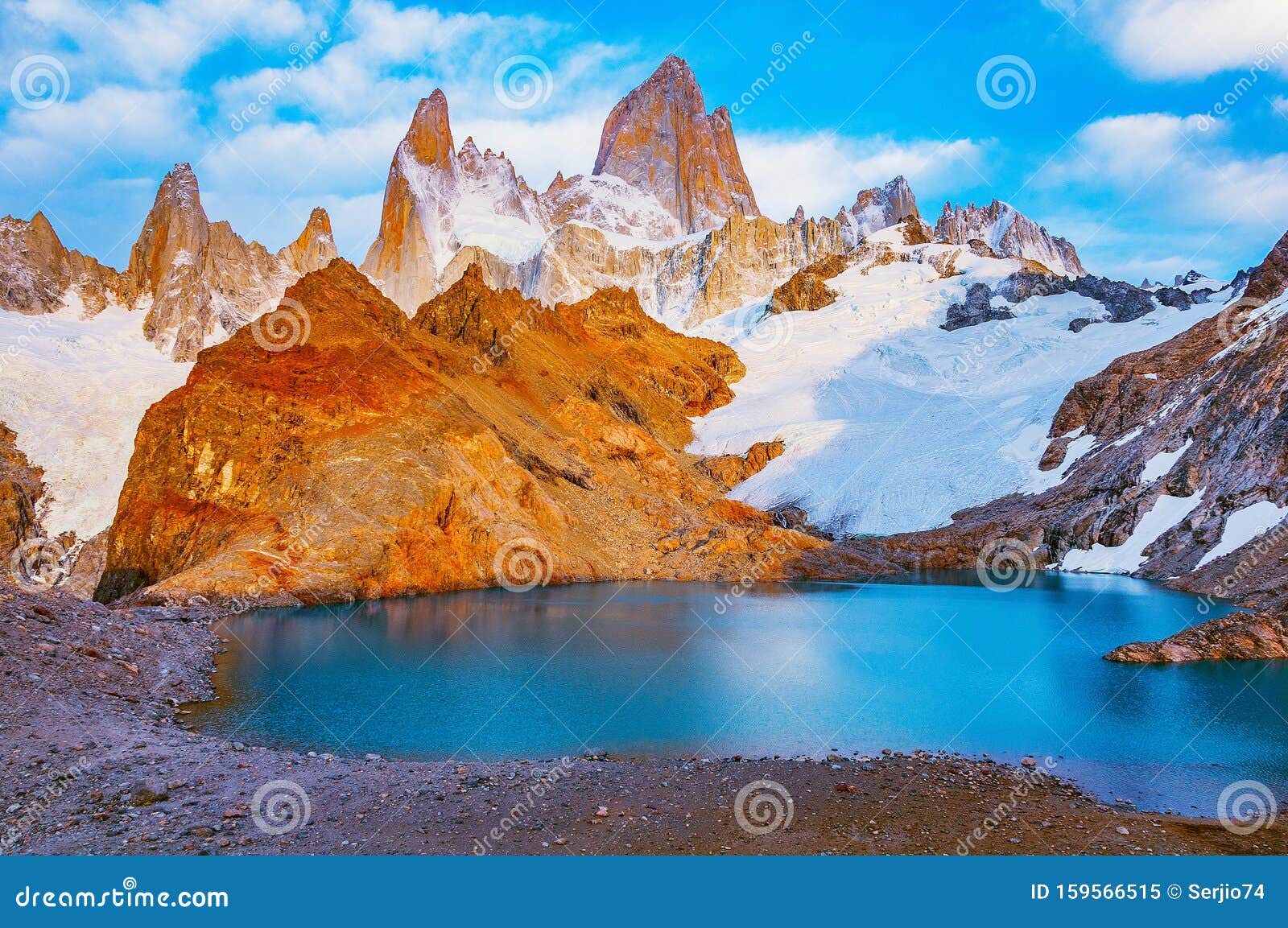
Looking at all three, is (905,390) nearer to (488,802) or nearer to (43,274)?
(488,802)

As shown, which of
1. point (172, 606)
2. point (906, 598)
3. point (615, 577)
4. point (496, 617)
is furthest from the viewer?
point (615, 577)

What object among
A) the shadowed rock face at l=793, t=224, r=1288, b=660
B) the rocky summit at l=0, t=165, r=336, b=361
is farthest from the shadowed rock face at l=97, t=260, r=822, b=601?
the rocky summit at l=0, t=165, r=336, b=361

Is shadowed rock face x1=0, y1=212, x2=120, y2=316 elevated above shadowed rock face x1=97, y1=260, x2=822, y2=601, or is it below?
above

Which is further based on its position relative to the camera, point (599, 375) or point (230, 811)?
point (599, 375)

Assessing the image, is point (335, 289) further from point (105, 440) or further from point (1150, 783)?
point (1150, 783)

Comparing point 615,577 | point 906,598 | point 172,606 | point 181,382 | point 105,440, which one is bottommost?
point 172,606

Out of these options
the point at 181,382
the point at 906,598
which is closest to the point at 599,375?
the point at 181,382

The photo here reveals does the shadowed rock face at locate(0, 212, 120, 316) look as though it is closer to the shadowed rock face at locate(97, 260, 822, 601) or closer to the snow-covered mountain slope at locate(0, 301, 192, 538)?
the snow-covered mountain slope at locate(0, 301, 192, 538)
